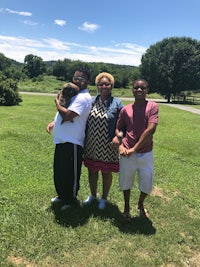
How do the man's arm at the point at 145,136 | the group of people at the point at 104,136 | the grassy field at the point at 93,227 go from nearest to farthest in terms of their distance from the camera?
the grassy field at the point at 93,227
the man's arm at the point at 145,136
the group of people at the point at 104,136

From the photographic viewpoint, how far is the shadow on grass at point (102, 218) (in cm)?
439

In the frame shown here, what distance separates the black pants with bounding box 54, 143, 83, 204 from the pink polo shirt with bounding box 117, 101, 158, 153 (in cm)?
70

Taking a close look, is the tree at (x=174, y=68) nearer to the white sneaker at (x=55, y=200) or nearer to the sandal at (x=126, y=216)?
the white sneaker at (x=55, y=200)

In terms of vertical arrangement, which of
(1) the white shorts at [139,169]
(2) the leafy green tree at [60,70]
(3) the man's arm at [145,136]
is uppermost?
(3) the man's arm at [145,136]

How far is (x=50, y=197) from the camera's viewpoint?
533 cm

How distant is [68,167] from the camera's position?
4516mm

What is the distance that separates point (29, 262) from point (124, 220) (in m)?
1.49

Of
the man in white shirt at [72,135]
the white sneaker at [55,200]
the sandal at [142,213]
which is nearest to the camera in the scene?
the man in white shirt at [72,135]

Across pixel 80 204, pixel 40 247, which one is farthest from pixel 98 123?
pixel 40 247

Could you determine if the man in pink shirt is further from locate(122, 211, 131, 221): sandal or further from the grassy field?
the grassy field

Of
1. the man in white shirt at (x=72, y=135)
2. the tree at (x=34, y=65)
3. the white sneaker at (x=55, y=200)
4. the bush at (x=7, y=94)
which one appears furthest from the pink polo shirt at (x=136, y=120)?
the tree at (x=34, y=65)

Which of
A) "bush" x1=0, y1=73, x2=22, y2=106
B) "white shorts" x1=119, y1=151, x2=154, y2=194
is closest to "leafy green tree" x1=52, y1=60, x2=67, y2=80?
"bush" x1=0, y1=73, x2=22, y2=106

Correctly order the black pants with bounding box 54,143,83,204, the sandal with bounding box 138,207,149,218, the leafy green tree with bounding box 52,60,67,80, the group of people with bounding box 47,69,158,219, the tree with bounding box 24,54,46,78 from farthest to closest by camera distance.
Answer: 1. the tree with bounding box 24,54,46,78
2. the leafy green tree with bounding box 52,60,67,80
3. the sandal with bounding box 138,207,149,218
4. the black pants with bounding box 54,143,83,204
5. the group of people with bounding box 47,69,158,219

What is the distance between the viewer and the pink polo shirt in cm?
411
